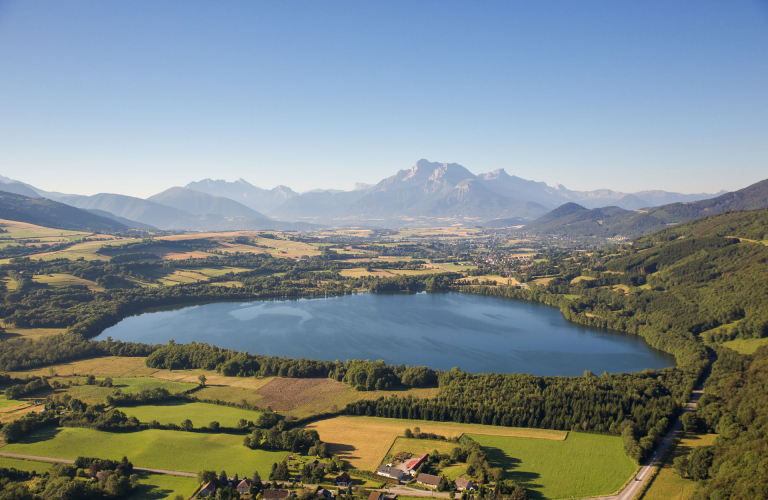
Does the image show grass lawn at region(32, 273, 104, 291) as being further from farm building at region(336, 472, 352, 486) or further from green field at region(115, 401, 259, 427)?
farm building at region(336, 472, 352, 486)

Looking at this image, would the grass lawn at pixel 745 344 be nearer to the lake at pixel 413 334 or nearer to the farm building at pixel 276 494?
the lake at pixel 413 334

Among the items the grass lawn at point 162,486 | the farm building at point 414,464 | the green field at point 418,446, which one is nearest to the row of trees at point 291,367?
the green field at point 418,446

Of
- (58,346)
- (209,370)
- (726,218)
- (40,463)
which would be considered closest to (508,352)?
(209,370)

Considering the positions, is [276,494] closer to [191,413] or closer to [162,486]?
[162,486]

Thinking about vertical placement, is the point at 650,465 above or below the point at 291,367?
below

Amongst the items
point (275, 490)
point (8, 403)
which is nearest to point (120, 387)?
point (8, 403)

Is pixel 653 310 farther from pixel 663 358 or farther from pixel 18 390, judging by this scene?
pixel 18 390
